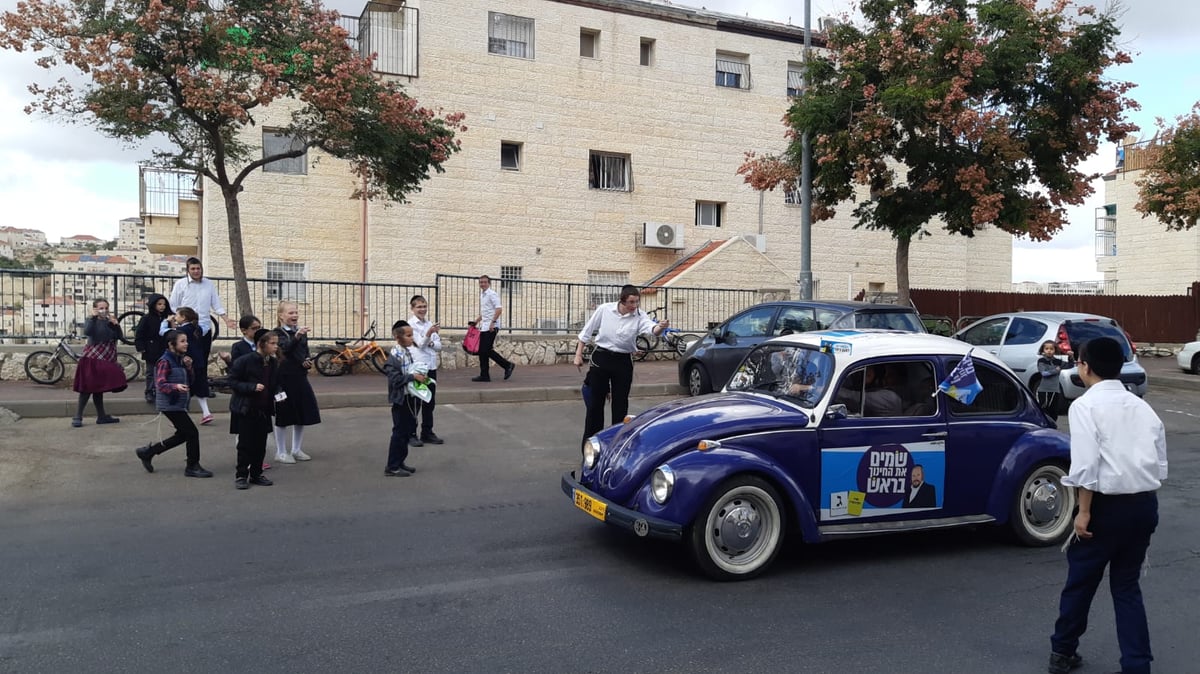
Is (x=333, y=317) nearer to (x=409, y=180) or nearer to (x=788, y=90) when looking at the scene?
(x=409, y=180)

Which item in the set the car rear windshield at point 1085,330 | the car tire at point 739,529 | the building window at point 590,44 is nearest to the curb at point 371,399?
the car rear windshield at point 1085,330

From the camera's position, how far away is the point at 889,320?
1195 centimetres

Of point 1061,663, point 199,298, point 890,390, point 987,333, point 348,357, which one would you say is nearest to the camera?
point 1061,663

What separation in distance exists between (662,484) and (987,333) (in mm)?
11015

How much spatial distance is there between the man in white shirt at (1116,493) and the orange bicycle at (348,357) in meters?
12.9

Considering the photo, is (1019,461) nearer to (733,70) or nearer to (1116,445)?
(1116,445)

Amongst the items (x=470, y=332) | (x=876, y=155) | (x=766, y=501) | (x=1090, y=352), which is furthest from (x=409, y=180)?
(x=1090, y=352)

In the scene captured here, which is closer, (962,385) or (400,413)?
(962,385)

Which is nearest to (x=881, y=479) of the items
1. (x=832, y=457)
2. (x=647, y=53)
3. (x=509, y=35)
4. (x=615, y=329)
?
(x=832, y=457)

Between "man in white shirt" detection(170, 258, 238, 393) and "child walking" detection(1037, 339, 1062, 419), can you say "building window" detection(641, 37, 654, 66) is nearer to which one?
"child walking" detection(1037, 339, 1062, 419)

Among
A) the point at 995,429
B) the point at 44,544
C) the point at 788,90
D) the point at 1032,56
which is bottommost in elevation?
the point at 44,544

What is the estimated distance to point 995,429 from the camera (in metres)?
6.25

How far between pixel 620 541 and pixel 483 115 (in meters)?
19.0

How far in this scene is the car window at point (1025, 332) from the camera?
540 inches
